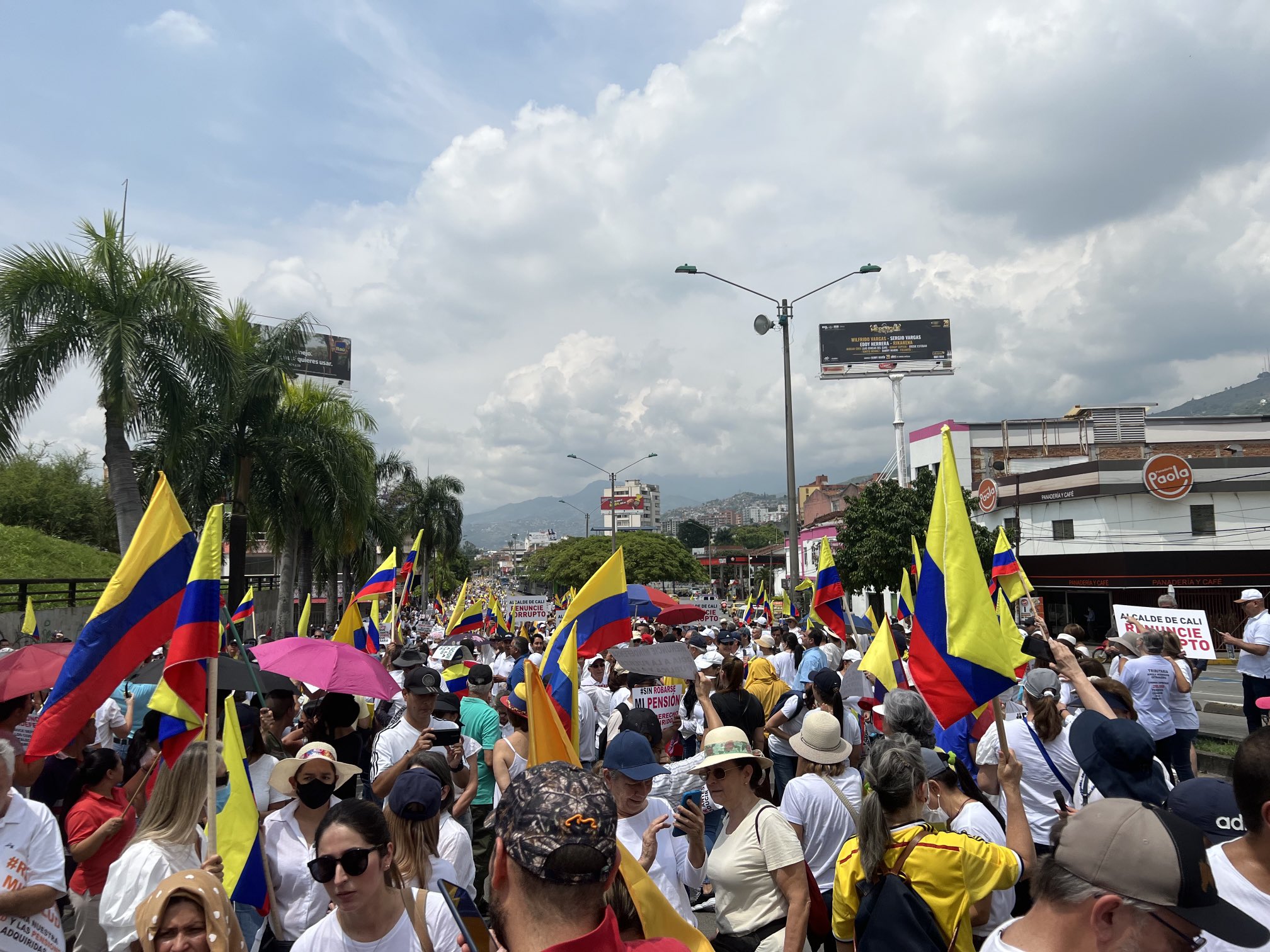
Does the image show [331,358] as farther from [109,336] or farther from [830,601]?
[830,601]

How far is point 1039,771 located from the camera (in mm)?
4977

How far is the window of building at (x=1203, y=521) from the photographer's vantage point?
35.4m

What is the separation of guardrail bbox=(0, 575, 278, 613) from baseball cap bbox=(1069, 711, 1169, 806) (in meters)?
15.7

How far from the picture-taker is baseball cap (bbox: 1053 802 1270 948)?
2104 millimetres

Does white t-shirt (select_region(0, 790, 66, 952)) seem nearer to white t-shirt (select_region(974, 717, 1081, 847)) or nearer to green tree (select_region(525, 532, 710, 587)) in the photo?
white t-shirt (select_region(974, 717, 1081, 847))

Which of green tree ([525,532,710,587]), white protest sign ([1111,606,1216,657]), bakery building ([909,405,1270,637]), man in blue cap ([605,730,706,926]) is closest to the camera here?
man in blue cap ([605,730,706,926])

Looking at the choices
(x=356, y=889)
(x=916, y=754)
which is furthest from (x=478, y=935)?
(x=916, y=754)

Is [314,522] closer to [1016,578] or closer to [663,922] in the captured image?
[1016,578]

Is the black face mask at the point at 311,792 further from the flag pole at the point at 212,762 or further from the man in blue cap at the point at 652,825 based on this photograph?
the man in blue cap at the point at 652,825

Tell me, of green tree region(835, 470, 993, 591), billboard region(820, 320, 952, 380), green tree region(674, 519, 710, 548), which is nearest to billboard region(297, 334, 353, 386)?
billboard region(820, 320, 952, 380)

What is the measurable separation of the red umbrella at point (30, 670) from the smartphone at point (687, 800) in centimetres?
350

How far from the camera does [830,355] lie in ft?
207

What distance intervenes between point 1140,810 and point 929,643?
254 centimetres

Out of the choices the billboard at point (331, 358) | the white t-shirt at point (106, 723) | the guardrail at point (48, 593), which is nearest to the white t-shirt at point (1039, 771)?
the white t-shirt at point (106, 723)
